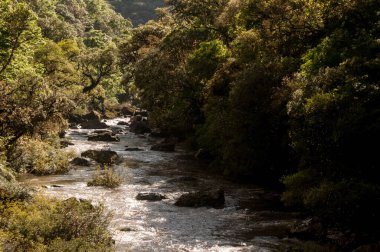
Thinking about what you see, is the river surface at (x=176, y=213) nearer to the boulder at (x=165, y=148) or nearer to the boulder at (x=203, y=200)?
the boulder at (x=203, y=200)

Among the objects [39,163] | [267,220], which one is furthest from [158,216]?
[39,163]

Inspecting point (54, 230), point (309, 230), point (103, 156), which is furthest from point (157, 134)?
point (54, 230)

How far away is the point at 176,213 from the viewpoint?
21.4m

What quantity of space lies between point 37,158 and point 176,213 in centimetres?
1312

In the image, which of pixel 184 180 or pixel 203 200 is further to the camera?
pixel 184 180

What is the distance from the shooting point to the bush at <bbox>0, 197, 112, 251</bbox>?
12562 mm

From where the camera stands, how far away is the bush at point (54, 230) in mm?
12562

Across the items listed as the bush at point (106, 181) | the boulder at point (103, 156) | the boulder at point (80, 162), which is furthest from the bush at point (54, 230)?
the boulder at point (103, 156)

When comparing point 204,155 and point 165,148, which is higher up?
point 204,155

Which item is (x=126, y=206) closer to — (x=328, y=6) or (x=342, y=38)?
(x=342, y=38)

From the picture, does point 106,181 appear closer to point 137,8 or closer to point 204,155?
point 204,155

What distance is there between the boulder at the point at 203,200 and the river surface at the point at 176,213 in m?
0.43

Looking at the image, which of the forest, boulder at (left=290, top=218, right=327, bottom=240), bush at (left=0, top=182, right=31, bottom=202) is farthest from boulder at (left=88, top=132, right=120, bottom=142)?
boulder at (left=290, top=218, right=327, bottom=240)

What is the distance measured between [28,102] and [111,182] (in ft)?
22.1
